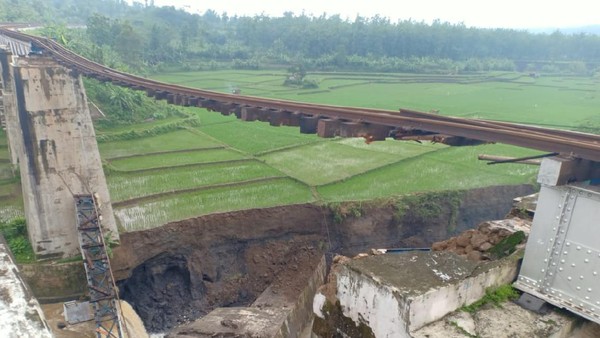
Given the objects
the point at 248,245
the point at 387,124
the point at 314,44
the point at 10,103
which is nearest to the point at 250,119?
the point at 387,124

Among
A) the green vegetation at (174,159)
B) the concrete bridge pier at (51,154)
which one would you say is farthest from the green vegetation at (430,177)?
the concrete bridge pier at (51,154)

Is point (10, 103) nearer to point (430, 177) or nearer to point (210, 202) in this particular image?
point (210, 202)

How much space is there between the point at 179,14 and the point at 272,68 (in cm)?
3913

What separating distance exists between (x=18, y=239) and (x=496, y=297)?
19272 mm

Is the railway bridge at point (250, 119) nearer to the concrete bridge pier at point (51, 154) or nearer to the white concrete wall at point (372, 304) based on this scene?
the concrete bridge pier at point (51, 154)

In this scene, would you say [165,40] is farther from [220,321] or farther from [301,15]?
[220,321]

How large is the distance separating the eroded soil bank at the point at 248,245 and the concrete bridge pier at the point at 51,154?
2.42 meters

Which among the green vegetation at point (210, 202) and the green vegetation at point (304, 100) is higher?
the green vegetation at point (304, 100)

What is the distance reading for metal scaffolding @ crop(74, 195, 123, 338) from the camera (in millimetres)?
15672

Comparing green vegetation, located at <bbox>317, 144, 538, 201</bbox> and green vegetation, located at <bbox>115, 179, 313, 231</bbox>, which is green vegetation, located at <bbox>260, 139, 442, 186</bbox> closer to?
green vegetation, located at <bbox>317, 144, 538, 201</bbox>

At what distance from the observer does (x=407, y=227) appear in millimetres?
23016

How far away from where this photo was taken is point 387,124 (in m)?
9.16

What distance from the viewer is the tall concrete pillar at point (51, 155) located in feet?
56.7

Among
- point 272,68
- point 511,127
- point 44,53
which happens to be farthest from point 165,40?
point 511,127
